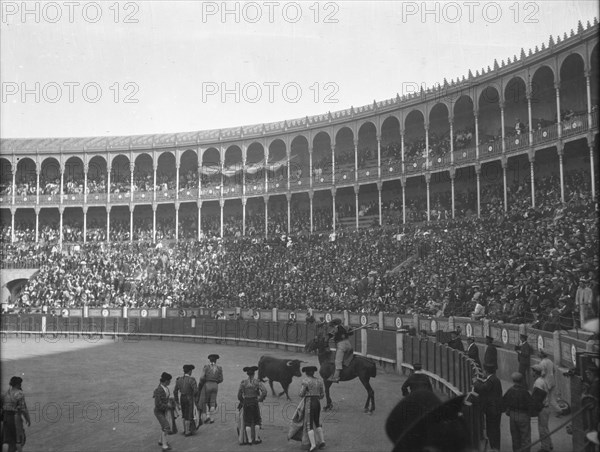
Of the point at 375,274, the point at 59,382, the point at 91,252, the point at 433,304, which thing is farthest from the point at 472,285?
the point at 91,252

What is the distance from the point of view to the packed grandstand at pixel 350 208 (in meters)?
22.7

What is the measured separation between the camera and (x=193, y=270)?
37562mm

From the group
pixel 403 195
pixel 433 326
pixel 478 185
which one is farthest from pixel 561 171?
pixel 433 326

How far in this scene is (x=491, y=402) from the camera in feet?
29.6

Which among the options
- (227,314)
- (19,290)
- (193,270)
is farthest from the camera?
(19,290)

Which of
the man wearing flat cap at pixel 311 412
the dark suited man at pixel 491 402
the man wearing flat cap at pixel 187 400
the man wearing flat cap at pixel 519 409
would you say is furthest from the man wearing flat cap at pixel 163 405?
the man wearing flat cap at pixel 519 409

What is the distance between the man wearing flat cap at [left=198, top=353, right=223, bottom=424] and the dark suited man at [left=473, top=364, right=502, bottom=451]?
5183 mm

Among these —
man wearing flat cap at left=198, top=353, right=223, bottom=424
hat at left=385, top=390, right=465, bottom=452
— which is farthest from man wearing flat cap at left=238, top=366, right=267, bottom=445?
hat at left=385, top=390, right=465, bottom=452

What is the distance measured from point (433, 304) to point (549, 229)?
4856 millimetres

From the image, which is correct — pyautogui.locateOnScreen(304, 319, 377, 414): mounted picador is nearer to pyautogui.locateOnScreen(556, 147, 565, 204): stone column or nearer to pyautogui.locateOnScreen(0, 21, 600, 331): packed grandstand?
pyautogui.locateOnScreen(0, 21, 600, 331): packed grandstand

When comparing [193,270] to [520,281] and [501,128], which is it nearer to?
[501,128]

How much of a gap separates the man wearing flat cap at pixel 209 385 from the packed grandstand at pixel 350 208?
7.66 meters

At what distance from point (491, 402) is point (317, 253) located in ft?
81.7

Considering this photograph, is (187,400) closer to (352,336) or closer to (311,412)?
(311,412)
